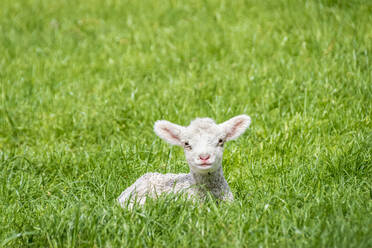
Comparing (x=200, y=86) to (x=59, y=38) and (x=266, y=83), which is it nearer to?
(x=266, y=83)

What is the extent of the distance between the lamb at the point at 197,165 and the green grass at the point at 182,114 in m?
0.25

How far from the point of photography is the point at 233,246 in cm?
337

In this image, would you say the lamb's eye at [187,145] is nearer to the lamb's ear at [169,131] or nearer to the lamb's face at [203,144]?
the lamb's face at [203,144]

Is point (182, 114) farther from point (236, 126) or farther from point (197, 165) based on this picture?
point (197, 165)

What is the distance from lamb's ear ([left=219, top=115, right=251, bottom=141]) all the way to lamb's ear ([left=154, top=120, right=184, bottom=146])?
36 cm

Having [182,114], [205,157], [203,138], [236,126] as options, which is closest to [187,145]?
[203,138]

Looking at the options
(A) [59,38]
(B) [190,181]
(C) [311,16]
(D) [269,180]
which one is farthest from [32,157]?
(C) [311,16]

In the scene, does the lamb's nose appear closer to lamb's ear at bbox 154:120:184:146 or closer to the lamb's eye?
the lamb's eye

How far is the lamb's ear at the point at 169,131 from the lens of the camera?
428 cm

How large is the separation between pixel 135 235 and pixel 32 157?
2330 mm

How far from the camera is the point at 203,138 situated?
4004mm

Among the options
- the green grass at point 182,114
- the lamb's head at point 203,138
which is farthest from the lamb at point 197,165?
the green grass at point 182,114

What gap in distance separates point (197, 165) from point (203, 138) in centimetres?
21

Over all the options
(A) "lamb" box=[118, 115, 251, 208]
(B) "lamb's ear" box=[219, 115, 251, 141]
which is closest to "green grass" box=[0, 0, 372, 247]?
(A) "lamb" box=[118, 115, 251, 208]
